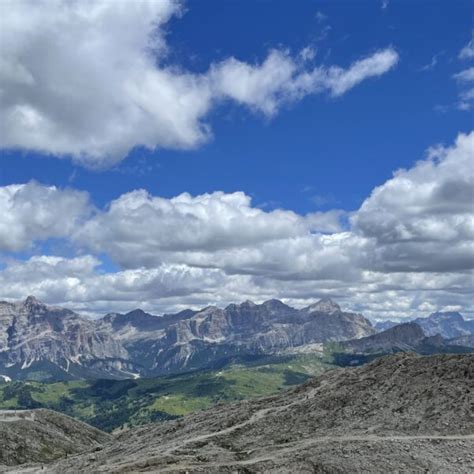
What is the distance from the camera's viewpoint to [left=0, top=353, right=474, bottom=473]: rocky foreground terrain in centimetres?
9931

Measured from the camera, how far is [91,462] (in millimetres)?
132750

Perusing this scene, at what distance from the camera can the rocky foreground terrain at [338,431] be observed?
99.3 meters

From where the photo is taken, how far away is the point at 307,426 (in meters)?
130

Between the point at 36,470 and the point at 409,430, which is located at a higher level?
the point at 409,430

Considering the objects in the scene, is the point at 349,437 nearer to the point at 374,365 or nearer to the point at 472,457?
the point at 472,457

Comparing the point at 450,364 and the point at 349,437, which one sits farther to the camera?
the point at 450,364

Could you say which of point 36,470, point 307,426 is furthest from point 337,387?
point 36,470

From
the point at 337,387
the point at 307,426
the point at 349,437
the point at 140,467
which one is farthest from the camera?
the point at 337,387

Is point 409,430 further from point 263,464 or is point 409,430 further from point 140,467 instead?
point 140,467

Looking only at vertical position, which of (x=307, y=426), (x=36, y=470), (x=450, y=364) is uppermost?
(x=450, y=364)

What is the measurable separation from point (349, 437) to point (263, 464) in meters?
22.9

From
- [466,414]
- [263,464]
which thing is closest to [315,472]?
[263,464]

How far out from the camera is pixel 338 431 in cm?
11944

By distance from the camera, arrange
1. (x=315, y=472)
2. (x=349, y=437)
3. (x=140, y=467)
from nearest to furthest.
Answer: (x=315, y=472) → (x=140, y=467) → (x=349, y=437)
